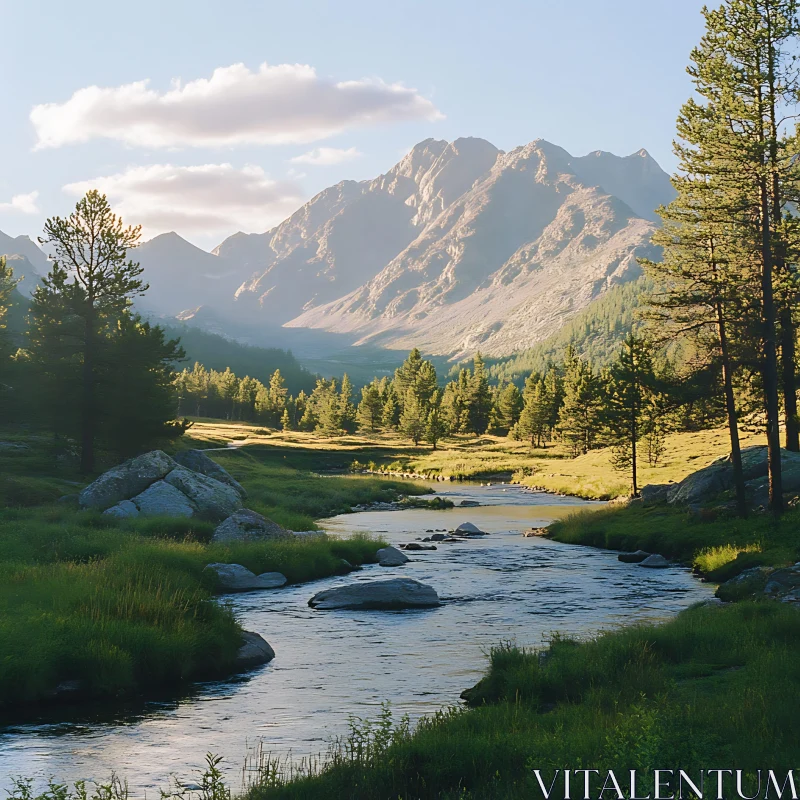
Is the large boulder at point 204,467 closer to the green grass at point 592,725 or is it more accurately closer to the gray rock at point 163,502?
the gray rock at point 163,502

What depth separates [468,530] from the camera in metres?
44.6

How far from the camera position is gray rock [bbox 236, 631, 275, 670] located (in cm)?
1781

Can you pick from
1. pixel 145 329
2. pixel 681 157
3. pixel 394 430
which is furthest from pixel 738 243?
pixel 394 430

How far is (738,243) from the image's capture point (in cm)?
3534

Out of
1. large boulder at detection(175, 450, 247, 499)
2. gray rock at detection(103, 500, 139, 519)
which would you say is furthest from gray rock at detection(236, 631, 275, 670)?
large boulder at detection(175, 450, 247, 499)

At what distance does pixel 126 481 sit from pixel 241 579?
48.5ft

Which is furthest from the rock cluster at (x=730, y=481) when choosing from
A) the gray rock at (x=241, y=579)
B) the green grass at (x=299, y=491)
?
the gray rock at (x=241, y=579)

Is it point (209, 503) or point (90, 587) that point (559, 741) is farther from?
point (209, 503)

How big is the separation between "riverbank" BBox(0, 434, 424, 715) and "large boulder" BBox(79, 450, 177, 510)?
153 centimetres

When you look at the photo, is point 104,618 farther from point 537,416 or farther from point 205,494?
point 537,416

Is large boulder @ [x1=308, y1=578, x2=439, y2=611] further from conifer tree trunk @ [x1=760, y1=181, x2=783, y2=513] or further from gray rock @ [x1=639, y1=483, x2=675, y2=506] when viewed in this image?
gray rock @ [x1=639, y1=483, x2=675, y2=506]

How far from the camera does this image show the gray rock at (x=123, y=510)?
35562 mm

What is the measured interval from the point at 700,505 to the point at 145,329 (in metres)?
37.2

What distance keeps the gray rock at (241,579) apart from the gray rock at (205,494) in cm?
1062
